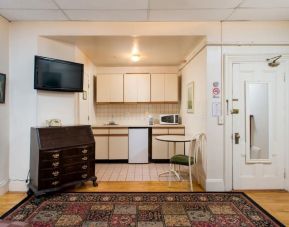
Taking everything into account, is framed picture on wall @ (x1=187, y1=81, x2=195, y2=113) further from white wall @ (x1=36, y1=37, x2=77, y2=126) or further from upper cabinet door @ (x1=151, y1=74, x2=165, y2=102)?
white wall @ (x1=36, y1=37, x2=77, y2=126)

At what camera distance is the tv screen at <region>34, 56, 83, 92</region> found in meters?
3.21

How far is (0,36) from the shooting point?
10.1 ft

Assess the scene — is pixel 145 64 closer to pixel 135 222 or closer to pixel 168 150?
pixel 168 150

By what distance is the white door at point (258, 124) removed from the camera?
331 centimetres

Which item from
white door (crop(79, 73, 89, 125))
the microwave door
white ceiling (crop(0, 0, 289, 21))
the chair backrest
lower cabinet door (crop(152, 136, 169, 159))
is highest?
white ceiling (crop(0, 0, 289, 21))

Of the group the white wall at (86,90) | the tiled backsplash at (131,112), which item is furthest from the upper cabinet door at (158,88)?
the white wall at (86,90)

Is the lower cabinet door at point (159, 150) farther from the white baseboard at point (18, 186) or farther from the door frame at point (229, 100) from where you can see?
the white baseboard at point (18, 186)

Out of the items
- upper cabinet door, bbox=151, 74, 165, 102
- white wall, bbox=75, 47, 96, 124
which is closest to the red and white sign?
upper cabinet door, bbox=151, 74, 165, 102

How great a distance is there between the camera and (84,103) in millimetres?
4551

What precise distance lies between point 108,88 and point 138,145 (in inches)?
65.5

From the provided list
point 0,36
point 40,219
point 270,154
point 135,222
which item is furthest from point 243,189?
point 0,36

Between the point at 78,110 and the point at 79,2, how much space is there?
198cm

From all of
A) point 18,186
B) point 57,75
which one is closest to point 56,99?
point 57,75

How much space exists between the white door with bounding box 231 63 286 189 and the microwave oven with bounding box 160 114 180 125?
214 centimetres
